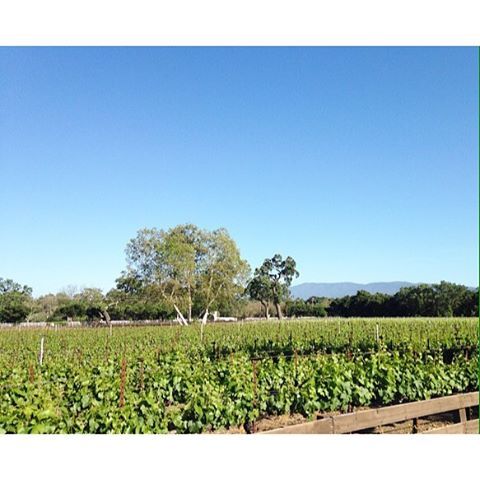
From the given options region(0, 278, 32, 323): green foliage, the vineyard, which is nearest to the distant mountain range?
region(0, 278, 32, 323): green foliage

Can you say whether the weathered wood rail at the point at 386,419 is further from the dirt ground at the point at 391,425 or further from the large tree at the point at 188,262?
the large tree at the point at 188,262

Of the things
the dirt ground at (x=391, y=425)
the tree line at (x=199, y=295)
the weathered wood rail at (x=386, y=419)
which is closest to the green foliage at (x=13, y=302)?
the tree line at (x=199, y=295)

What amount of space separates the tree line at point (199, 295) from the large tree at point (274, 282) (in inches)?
1.9

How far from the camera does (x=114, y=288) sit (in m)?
23.1

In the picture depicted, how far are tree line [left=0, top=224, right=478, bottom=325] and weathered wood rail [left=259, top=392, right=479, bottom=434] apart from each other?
16.0 meters

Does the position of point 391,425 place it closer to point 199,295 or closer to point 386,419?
point 386,419

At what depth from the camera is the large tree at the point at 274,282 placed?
2270 cm

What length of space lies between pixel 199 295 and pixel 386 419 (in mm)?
17774

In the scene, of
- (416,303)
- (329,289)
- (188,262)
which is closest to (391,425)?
(188,262)
